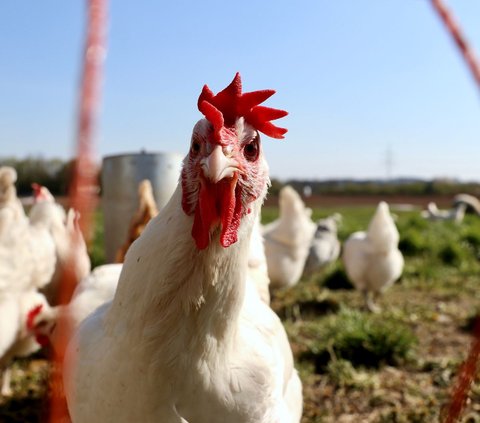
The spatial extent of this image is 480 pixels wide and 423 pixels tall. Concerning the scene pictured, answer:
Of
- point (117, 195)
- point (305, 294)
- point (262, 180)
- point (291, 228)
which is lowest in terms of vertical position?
point (305, 294)

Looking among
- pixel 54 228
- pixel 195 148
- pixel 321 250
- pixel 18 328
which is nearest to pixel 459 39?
pixel 195 148

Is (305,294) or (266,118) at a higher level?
(266,118)

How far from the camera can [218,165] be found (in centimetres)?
114

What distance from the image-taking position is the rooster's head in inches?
47.3

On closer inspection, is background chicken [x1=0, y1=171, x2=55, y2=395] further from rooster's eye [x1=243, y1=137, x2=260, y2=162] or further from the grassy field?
rooster's eye [x1=243, y1=137, x2=260, y2=162]

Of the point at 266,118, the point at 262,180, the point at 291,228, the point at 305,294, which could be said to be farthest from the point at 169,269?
the point at 305,294

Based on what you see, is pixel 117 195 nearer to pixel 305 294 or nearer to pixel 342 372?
pixel 342 372

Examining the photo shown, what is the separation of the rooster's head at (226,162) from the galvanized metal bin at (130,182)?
2371 millimetres

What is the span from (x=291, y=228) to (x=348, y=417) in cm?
245

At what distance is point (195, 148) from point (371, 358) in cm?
286

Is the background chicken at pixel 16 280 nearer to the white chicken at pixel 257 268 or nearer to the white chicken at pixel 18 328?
the white chicken at pixel 18 328

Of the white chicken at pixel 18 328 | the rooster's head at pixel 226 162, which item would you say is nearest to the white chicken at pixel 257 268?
the rooster's head at pixel 226 162

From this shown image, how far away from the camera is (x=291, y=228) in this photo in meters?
5.07

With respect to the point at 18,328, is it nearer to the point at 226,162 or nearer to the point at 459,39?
the point at 226,162
